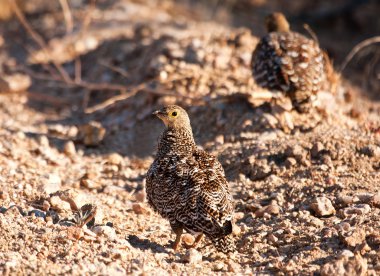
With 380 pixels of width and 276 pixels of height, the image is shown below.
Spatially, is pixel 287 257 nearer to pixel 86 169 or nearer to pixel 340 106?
pixel 86 169

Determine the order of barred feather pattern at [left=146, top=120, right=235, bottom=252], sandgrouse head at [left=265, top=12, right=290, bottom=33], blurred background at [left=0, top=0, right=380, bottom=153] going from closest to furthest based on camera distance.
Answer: barred feather pattern at [left=146, top=120, right=235, bottom=252], sandgrouse head at [left=265, top=12, right=290, bottom=33], blurred background at [left=0, top=0, right=380, bottom=153]

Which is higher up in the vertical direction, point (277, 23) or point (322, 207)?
point (277, 23)

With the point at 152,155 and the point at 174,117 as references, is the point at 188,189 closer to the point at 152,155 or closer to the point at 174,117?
the point at 174,117

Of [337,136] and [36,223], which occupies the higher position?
[337,136]

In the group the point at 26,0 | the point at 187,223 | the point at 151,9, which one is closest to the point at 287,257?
the point at 187,223

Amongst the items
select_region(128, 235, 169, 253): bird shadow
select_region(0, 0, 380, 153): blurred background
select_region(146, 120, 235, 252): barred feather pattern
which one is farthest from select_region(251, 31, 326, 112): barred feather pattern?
select_region(128, 235, 169, 253): bird shadow

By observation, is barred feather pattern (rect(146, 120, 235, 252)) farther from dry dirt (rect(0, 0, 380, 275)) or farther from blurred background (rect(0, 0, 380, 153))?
blurred background (rect(0, 0, 380, 153))

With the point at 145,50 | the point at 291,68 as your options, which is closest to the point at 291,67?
the point at 291,68
